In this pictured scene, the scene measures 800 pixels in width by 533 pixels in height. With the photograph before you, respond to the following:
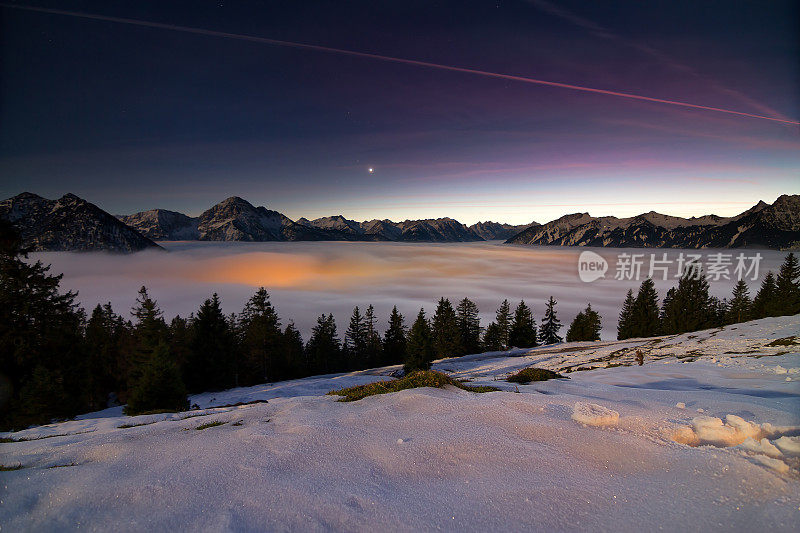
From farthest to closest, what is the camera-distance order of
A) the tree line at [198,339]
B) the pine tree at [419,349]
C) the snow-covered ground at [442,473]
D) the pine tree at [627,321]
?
the pine tree at [627,321], the pine tree at [419,349], the tree line at [198,339], the snow-covered ground at [442,473]

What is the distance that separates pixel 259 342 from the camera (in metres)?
60.6

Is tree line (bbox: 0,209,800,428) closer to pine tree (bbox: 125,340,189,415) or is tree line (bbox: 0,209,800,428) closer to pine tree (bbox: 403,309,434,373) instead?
pine tree (bbox: 125,340,189,415)

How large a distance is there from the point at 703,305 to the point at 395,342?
78.5 metres

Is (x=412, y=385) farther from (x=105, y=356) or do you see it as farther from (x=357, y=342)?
(x=357, y=342)

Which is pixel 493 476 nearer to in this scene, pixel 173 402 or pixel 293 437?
pixel 293 437

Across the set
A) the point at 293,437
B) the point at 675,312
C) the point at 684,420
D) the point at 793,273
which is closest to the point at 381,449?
the point at 293,437

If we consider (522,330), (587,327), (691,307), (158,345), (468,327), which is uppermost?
(158,345)

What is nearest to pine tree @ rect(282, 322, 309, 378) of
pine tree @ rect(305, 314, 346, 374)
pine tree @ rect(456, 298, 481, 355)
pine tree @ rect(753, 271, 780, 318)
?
pine tree @ rect(305, 314, 346, 374)

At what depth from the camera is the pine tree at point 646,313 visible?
80562 mm

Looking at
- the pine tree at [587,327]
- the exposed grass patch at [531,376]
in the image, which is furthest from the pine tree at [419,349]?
the pine tree at [587,327]

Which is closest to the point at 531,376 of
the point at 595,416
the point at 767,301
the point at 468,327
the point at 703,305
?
the point at 595,416

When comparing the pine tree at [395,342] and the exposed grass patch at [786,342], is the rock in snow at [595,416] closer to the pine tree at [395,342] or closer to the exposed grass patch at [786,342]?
the exposed grass patch at [786,342]

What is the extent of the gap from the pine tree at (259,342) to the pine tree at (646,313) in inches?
3594

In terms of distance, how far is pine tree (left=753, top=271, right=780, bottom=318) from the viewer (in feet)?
232
